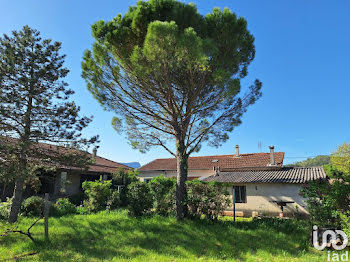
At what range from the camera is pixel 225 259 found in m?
5.81

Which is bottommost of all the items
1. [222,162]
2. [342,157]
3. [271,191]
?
[271,191]

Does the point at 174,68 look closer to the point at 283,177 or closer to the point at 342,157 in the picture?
the point at 283,177

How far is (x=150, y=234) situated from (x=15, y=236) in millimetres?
4864

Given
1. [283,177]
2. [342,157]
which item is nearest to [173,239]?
[283,177]

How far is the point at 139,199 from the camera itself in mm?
9977

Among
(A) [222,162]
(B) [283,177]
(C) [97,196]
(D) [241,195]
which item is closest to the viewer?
(C) [97,196]

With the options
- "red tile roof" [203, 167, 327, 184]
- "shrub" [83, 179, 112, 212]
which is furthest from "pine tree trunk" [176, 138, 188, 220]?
"red tile roof" [203, 167, 327, 184]

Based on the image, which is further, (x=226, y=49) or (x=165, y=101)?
(x=165, y=101)

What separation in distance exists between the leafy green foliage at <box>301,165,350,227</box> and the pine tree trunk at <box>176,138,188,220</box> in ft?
15.6

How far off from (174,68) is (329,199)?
289 inches

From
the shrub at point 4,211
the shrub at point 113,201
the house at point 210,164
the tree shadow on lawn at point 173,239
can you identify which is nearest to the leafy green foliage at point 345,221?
the tree shadow on lawn at point 173,239

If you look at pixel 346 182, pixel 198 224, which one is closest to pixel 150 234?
pixel 198 224

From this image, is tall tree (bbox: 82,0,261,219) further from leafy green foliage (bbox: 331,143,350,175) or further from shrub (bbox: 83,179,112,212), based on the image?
leafy green foliage (bbox: 331,143,350,175)

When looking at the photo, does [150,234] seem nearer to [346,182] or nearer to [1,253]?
[1,253]
